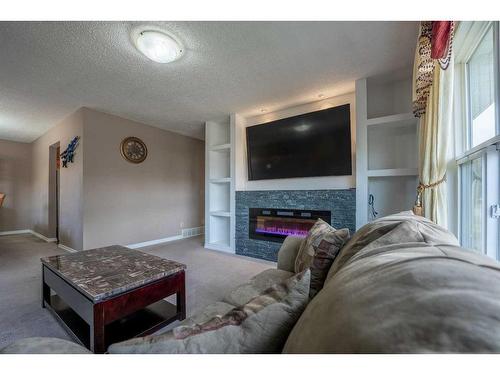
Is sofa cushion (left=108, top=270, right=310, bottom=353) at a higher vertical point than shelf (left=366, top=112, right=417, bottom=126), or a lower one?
lower

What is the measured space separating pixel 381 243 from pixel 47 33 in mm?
2851

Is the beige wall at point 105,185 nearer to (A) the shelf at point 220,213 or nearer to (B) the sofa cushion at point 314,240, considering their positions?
(A) the shelf at point 220,213

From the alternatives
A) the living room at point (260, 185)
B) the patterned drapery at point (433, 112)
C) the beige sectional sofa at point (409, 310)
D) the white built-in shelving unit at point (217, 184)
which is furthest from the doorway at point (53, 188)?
the patterned drapery at point (433, 112)

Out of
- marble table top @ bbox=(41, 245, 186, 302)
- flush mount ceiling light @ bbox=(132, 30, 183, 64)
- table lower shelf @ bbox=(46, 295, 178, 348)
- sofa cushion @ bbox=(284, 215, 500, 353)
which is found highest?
flush mount ceiling light @ bbox=(132, 30, 183, 64)

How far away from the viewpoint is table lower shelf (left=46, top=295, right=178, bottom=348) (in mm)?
1402

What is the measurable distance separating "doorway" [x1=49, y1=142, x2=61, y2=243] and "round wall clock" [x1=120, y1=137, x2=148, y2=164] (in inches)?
78.5

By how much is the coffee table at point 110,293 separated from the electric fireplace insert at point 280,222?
1817mm

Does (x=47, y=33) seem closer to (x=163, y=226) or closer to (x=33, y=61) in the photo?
(x=33, y=61)

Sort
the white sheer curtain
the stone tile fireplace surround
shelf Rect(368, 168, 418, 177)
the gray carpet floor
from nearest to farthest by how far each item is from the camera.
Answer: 1. the white sheer curtain
2. the gray carpet floor
3. shelf Rect(368, 168, 418, 177)
4. the stone tile fireplace surround

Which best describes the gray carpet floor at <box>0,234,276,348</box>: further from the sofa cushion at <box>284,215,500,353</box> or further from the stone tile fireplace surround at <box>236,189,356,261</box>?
the sofa cushion at <box>284,215,500,353</box>

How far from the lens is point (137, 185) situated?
405 cm

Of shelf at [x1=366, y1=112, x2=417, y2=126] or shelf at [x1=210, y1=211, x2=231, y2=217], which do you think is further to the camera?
shelf at [x1=210, y1=211, x2=231, y2=217]

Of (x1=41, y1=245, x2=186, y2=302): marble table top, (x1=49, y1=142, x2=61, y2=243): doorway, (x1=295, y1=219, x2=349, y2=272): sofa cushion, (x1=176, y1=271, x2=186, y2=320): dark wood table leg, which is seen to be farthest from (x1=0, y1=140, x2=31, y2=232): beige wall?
(x1=295, y1=219, x2=349, y2=272): sofa cushion
